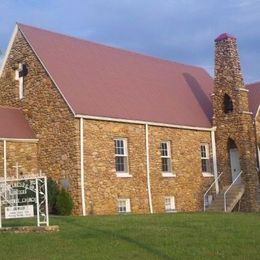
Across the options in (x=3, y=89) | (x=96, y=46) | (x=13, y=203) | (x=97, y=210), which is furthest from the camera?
(x=96, y=46)

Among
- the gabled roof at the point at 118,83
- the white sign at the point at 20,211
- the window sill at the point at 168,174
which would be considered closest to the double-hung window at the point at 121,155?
the gabled roof at the point at 118,83

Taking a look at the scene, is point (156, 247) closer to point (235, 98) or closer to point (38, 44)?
point (38, 44)

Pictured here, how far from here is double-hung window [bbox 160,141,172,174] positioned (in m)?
29.2

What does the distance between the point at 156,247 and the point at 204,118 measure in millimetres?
20508

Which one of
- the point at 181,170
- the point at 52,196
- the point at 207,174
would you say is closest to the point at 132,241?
the point at 52,196

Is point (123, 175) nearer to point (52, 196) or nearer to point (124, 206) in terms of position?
point (124, 206)

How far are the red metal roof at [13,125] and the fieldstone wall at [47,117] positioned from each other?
1.08ft

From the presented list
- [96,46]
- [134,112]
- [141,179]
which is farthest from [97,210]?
[96,46]

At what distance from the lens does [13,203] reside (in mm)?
16672

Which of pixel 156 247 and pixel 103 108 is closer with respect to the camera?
pixel 156 247

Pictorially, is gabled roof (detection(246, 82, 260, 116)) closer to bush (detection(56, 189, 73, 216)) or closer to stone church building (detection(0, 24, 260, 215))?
stone church building (detection(0, 24, 260, 215))

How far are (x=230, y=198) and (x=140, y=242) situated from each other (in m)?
17.7

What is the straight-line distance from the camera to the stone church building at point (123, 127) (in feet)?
84.3

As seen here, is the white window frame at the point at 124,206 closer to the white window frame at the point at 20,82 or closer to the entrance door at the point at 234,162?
the white window frame at the point at 20,82
